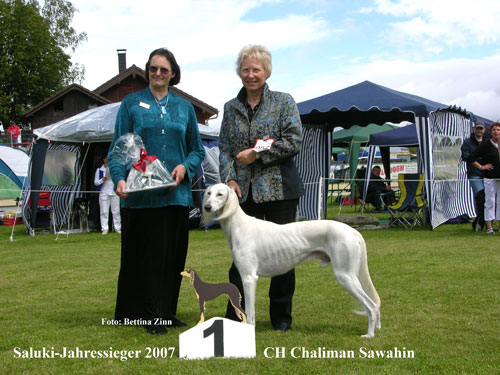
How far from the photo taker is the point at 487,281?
581cm

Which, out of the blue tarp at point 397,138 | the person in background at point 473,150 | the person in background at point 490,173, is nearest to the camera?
the person in background at point 490,173

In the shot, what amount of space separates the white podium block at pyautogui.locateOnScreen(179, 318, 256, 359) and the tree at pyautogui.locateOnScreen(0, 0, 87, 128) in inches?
1582

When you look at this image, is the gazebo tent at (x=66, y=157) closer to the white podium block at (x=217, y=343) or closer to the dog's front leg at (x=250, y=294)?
the dog's front leg at (x=250, y=294)

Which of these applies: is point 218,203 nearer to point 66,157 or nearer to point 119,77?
point 66,157

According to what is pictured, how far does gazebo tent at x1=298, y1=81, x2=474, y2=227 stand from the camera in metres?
11.5

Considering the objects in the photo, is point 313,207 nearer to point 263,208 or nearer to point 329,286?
point 329,286

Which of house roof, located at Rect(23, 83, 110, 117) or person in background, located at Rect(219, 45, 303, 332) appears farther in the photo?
house roof, located at Rect(23, 83, 110, 117)

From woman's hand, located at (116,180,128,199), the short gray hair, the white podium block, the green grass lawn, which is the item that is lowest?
the green grass lawn

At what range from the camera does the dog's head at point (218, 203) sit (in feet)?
11.9

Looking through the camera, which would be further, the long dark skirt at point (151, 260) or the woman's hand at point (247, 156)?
the long dark skirt at point (151, 260)

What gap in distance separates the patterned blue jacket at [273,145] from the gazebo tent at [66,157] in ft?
30.3

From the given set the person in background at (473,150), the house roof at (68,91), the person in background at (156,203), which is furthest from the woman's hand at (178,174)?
the house roof at (68,91)

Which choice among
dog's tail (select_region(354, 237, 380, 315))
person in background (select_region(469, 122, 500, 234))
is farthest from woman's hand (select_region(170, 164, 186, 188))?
person in background (select_region(469, 122, 500, 234))

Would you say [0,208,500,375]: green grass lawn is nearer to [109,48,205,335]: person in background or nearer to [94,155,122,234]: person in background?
[109,48,205,335]: person in background
